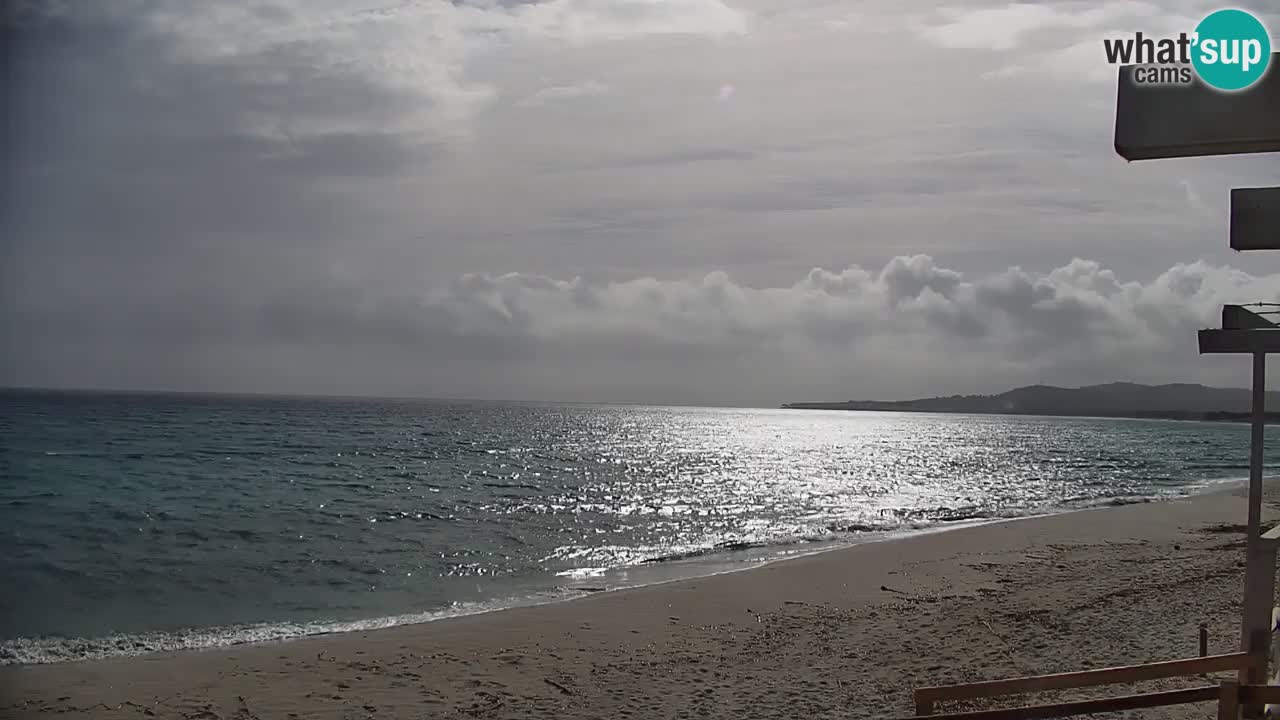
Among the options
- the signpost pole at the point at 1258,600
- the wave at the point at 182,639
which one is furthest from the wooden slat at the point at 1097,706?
the wave at the point at 182,639

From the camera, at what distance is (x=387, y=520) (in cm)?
2892

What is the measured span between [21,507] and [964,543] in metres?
28.8

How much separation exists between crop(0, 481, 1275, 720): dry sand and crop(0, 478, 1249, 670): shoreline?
0.44 m

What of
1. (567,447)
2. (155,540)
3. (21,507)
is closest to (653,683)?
(155,540)

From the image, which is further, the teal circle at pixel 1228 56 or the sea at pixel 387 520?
the sea at pixel 387 520

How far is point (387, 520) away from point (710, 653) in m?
18.4

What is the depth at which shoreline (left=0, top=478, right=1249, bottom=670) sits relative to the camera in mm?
13648

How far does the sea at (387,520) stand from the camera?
655 inches

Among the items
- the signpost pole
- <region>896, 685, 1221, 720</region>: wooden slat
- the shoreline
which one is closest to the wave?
the shoreline

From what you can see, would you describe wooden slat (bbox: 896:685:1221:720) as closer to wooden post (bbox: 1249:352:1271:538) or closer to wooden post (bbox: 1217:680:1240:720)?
wooden post (bbox: 1217:680:1240:720)

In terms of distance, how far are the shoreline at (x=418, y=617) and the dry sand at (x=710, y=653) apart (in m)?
0.44

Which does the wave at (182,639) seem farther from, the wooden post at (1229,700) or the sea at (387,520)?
the wooden post at (1229,700)

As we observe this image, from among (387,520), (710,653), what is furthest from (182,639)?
(387,520)

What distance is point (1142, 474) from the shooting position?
57375mm
